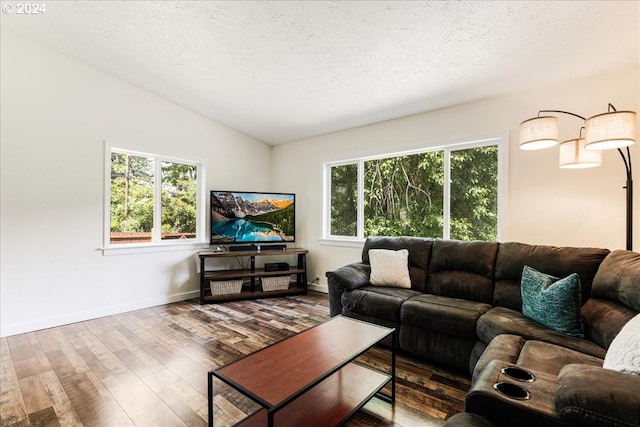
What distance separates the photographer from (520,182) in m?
2.97

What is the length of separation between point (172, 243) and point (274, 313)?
1827mm

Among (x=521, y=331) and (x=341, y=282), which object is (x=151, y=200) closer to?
(x=341, y=282)

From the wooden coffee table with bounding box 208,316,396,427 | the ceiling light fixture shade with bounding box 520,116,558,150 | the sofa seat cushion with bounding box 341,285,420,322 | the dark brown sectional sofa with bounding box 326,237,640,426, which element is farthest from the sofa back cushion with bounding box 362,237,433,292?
the ceiling light fixture shade with bounding box 520,116,558,150

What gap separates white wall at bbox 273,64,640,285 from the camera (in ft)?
8.29

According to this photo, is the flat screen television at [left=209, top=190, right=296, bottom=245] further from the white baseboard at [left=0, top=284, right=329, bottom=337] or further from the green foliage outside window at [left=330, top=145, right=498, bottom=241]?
the white baseboard at [left=0, top=284, right=329, bottom=337]

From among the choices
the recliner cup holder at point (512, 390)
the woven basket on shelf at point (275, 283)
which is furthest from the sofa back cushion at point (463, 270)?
the woven basket on shelf at point (275, 283)

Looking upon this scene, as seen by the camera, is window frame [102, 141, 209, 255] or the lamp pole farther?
window frame [102, 141, 209, 255]

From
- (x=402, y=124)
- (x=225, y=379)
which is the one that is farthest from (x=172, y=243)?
(x=402, y=124)

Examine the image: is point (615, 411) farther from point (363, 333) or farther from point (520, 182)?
point (520, 182)

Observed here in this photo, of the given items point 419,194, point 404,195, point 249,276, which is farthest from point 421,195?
point 249,276

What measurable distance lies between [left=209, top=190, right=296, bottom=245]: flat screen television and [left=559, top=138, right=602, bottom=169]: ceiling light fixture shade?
3441 millimetres

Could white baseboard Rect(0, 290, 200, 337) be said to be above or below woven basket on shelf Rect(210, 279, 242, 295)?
below

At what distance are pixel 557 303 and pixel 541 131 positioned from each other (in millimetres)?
1150

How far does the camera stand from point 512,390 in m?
1.09
